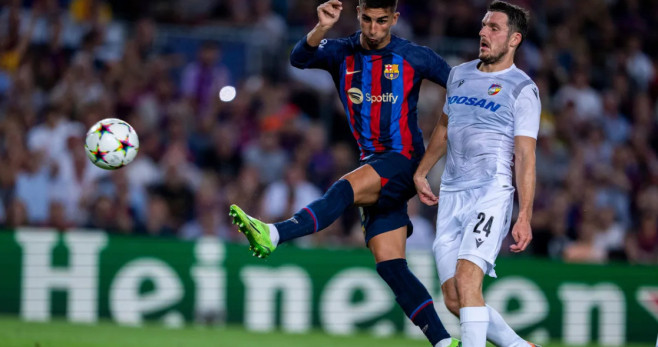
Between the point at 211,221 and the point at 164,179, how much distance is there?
0.82m

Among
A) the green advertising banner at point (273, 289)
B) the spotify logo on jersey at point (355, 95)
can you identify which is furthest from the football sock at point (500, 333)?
the green advertising banner at point (273, 289)

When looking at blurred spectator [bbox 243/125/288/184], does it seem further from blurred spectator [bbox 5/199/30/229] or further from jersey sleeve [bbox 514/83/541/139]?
jersey sleeve [bbox 514/83/541/139]

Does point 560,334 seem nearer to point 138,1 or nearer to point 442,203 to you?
point 442,203

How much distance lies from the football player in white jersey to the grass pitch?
3702 millimetres

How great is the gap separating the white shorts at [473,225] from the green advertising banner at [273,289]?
5171 mm

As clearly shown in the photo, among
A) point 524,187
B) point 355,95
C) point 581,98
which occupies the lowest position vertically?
point 524,187

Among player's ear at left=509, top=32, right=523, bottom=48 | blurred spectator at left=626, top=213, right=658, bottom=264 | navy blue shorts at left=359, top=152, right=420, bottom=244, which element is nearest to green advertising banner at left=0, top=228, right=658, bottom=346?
blurred spectator at left=626, top=213, right=658, bottom=264

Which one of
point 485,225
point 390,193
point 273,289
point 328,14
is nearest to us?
point 485,225

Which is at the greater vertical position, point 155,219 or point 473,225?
point 473,225

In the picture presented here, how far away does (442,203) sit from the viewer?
702 centimetres

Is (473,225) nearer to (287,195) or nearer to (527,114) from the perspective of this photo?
(527,114)

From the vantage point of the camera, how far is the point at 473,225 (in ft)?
21.7

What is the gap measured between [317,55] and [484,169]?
59.6 inches

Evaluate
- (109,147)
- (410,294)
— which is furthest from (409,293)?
(109,147)
